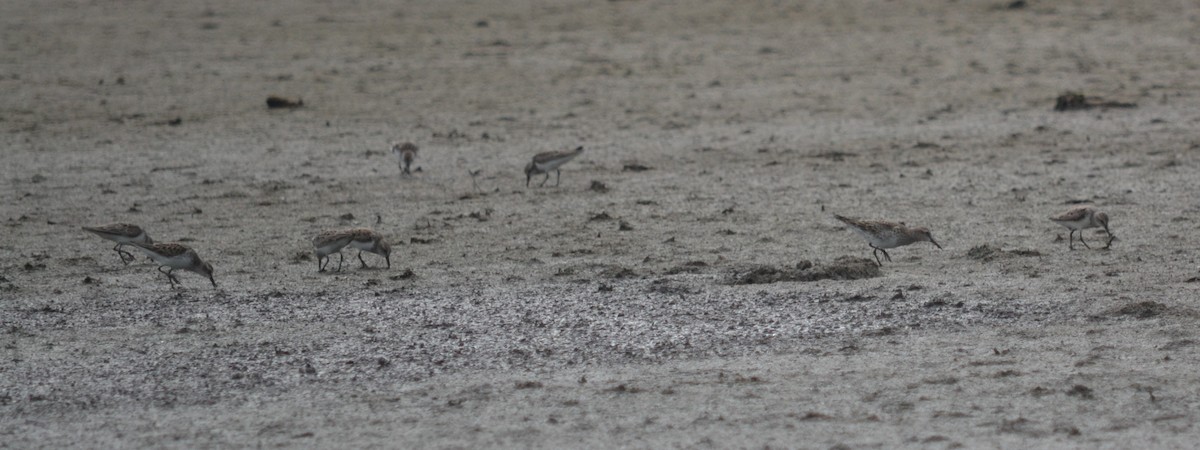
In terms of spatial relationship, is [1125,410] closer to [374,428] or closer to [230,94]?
[374,428]

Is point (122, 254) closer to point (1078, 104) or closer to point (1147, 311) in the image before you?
point (1147, 311)

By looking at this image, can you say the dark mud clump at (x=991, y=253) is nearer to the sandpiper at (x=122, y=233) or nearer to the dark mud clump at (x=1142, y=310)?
the dark mud clump at (x=1142, y=310)

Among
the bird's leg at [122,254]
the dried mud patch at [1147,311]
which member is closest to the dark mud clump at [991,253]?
the dried mud patch at [1147,311]

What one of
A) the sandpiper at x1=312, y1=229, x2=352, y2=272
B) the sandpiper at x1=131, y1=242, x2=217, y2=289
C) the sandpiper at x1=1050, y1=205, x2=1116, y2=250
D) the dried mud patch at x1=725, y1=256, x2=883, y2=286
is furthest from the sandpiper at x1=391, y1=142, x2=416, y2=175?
the sandpiper at x1=1050, y1=205, x2=1116, y2=250

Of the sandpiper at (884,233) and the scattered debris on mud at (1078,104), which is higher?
the sandpiper at (884,233)

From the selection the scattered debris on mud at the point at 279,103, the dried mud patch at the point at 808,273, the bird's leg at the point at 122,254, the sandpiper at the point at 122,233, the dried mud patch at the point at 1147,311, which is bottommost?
the scattered debris on mud at the point at 279,103

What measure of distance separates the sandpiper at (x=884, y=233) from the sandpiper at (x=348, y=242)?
10.1 ft

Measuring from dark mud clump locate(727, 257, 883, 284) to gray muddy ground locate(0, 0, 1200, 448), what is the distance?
3 cm

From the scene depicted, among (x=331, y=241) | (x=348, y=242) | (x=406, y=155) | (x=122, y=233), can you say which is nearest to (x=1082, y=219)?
(x=348, y=242)

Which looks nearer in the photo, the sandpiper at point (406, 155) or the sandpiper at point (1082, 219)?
the sandpiper at point (1082, 219)

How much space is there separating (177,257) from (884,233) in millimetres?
4485

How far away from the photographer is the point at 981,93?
17.0m

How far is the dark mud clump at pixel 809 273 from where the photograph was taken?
368 inches

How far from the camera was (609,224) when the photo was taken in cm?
1151
